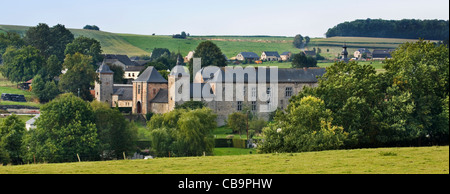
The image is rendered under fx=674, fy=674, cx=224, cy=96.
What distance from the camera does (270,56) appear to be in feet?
407

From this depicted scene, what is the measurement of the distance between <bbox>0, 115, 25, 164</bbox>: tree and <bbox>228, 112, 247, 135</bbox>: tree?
21226 millimetres

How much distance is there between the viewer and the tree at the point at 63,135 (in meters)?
42.1

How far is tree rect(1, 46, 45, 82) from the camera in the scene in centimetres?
8131

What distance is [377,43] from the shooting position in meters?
121

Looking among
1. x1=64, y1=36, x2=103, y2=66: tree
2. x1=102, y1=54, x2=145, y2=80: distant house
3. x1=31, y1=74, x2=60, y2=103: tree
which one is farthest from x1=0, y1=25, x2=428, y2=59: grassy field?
x1=31, y1=74, x2=60, y2=103: tree

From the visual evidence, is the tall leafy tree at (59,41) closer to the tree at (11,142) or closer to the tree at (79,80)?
the tree at (79,80)

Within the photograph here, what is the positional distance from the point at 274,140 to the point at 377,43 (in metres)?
89.7

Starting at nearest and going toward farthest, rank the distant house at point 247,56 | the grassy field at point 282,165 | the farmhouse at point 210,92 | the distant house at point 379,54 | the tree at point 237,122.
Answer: the grassy field at point 282,165, the tree at point 237,122, the farmhouse at point 210,92, the distant house at point 379,54, the distant house at point 247,56

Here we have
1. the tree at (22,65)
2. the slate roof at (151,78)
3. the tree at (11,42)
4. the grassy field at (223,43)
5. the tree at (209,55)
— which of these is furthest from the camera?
the grassy field at (223,43)

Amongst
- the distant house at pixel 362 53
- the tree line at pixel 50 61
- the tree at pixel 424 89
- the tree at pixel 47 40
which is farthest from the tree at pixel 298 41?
the tree at pixel 424 89

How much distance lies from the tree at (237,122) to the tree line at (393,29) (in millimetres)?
28272

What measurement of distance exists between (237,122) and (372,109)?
23136 millimetres
